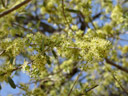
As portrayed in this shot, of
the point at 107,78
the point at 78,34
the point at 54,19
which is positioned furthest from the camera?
the point at 107,78

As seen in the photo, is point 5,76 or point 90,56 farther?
point 5,76

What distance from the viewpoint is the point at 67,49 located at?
1.39 m

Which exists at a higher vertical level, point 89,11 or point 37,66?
point 89,11

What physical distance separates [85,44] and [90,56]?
112 millimetres

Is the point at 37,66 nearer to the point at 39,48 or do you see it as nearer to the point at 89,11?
the point at 39,48

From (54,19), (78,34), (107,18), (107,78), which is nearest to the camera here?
(78,34)

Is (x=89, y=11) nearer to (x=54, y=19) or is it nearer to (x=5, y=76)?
(x=54, y=19)

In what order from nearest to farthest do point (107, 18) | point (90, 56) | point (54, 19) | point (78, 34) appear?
point (90, 56)
point (78, 34)
point (54, 19)
point (107, 18)

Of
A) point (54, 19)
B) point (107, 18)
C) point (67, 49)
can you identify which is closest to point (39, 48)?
point (67, 49)

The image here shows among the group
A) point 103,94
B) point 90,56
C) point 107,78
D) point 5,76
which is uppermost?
point 90,56

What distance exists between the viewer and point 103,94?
13.5 feet

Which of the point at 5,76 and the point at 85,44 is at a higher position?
the point at 85,44

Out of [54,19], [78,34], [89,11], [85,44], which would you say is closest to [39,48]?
[85,44]

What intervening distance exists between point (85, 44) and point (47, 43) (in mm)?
315
